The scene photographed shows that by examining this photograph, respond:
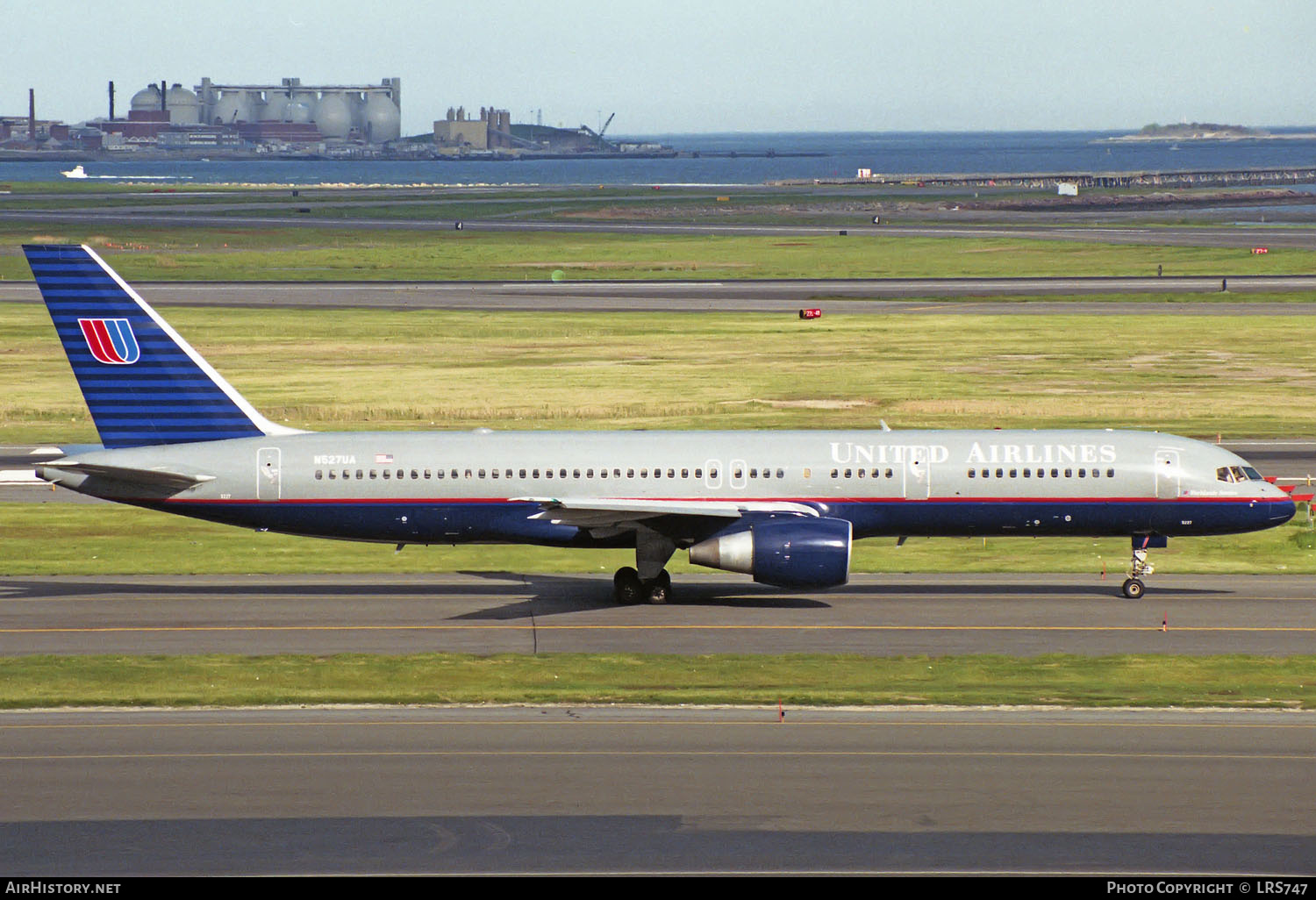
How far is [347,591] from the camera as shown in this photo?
42812 mm

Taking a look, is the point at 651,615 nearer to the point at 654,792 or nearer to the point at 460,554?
the point at 460,554

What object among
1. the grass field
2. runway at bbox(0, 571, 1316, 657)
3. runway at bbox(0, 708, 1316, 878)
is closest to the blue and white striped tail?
runway at bbox(0, 571, 1316, 657)

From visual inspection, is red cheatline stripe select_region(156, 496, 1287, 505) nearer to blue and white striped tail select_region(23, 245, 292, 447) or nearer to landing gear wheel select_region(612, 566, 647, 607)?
landing gear wheel select_region(612, 566, 647, 607)

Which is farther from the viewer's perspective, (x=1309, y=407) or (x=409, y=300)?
(x=409, y=300)

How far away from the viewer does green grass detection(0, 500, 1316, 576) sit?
151 ft

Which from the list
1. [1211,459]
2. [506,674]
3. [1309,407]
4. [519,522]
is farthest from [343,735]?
[1309,407]

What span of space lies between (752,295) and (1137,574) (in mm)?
81127

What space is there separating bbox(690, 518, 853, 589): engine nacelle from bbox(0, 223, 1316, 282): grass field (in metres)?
99.5

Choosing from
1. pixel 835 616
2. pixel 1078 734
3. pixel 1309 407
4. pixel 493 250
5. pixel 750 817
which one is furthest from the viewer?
pixel 493 250

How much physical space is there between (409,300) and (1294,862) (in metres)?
101

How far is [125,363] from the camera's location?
40938 mm

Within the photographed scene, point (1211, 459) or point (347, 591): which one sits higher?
point (1211, 459)

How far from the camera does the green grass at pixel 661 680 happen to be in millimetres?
31578
